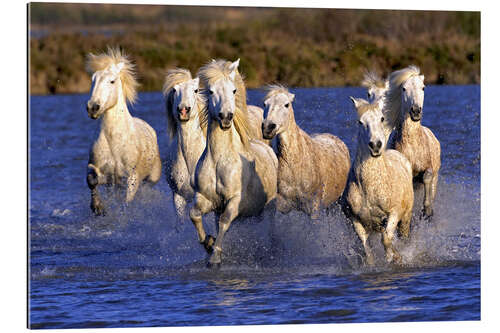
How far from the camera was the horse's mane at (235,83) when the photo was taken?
8438 millimetres

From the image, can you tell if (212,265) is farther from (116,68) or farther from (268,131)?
(116,68)

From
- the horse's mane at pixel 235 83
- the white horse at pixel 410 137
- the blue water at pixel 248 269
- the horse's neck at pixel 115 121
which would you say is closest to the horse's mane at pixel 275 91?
the horse's mane at pixel 235 83

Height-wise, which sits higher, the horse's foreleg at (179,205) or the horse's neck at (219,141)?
the horse's neck at (219,141)

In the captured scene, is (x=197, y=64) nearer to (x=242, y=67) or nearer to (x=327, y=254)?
(x=242, y=67)

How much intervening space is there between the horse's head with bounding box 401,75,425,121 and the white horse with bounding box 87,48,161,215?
101 inches

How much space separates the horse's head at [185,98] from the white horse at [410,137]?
74.5 inches

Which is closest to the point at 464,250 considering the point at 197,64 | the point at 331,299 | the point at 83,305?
the point at 331,299

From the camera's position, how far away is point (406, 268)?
854 cm

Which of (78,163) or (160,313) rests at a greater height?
(78,163)

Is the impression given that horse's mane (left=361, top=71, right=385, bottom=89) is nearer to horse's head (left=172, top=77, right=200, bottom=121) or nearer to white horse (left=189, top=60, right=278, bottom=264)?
white horse (left=189, top=60, right=278, bottom=264)

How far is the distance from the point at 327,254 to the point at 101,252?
227 centimetres

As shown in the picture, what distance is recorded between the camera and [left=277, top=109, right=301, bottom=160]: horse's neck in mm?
A: 9281

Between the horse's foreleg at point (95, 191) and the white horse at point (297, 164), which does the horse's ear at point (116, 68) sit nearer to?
the horse's foreleg at point (95, 191)

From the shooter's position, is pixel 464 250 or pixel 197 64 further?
pixel 197 64
